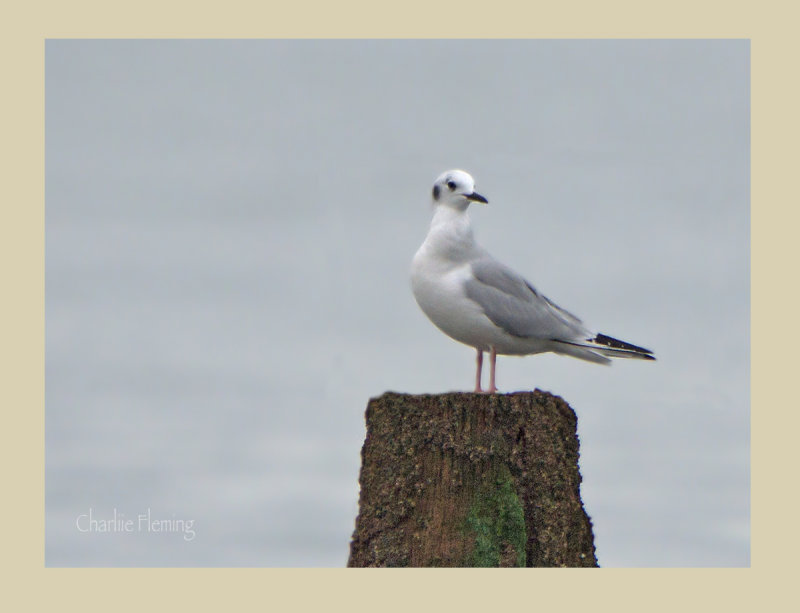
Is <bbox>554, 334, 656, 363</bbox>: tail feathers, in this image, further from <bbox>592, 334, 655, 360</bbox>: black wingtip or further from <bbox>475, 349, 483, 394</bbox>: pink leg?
<bbox>475, 349, 483, 394</bbox>: pink leg

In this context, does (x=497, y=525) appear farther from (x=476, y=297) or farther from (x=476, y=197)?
(x=476, y=197)

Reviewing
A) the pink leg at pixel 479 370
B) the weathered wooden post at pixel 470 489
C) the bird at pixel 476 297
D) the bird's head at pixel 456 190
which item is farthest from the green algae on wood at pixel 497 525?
the bird's head at pixel 456 190

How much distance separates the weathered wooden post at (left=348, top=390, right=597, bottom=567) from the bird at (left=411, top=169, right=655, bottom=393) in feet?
5.56

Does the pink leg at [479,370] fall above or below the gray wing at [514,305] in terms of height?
below

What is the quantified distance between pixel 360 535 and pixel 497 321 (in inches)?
110

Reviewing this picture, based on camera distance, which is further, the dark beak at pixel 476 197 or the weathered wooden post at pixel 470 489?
the dark beak at pixel 476 197

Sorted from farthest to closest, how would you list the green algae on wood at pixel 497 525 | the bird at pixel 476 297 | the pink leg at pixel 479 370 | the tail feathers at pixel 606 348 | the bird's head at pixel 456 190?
the tail feathers at pixel 606 348 → the pink leg at pixel 479 370 → the bird's head at pixel 456 190 → the bird at pixel 476 297 → the green algae on wood at pixel 497 525

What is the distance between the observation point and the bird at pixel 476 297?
38.1 ft

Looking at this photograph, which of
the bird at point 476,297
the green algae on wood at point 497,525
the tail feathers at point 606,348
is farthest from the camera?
the tail feathers at point 606,348

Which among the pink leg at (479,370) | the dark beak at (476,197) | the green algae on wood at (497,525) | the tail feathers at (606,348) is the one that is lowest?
the green algae on wood at (497,525)

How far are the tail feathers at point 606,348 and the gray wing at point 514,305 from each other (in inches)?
4.0

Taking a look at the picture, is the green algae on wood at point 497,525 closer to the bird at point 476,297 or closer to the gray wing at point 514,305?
the bird at point 476,297

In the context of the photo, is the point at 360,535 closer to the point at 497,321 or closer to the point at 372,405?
the point at 372,405

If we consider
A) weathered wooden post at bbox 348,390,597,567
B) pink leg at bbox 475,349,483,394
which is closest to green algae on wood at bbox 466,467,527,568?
weathered wooden post at bbox 348,390,597,567
